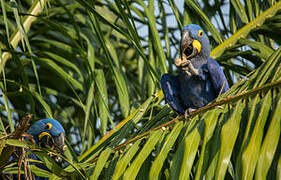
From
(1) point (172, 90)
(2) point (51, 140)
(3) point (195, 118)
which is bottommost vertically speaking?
(3) point (195, 118)

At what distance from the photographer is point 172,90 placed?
2.90 meters

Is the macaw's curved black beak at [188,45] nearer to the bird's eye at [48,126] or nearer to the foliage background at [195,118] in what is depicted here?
the foliage background at [195,118]

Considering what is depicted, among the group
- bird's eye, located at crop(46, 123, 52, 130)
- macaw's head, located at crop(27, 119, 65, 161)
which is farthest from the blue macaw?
bird's eye, located at crop(46, 123, 52, 130)

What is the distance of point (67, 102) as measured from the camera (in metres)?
4.27

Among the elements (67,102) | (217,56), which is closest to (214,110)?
(217,56)

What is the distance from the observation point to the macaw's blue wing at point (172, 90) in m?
2.84

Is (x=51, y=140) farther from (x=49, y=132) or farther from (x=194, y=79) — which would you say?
(x=194, y=79)

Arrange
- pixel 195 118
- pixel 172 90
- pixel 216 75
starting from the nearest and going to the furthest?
pixel 195 118
pixel 216 75
pixel 172 90

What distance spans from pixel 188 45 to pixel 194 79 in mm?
208

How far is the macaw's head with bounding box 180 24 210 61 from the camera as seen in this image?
271 cm

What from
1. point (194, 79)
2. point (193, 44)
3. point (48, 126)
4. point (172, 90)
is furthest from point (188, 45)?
point (48, 126)

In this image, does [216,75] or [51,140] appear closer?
[216,75]

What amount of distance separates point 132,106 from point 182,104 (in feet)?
1.70

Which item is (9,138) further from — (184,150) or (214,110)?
(214,110)
